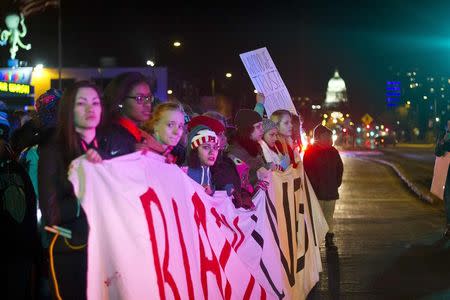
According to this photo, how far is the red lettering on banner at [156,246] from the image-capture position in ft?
12.7

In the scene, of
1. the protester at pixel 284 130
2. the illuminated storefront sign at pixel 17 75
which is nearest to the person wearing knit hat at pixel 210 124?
the protester at pixel 284 130

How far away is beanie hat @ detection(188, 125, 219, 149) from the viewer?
18.4ft

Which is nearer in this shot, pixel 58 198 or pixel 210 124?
pixel 58 198

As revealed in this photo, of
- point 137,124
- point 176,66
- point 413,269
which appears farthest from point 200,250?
point 176,66

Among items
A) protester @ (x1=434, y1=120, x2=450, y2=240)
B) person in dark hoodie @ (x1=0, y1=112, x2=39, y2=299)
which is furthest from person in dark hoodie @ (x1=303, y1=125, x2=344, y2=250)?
person in dark hoodie @ (x1=0, y1=112, x2=39, y2=299)

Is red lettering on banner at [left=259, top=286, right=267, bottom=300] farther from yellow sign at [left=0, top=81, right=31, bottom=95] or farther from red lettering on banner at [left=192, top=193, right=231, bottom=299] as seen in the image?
yellow sign at [left=0, top=81, right=31, bottom=95]

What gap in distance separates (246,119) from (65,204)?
401cm

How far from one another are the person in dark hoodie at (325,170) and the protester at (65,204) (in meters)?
7.20

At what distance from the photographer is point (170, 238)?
13.5ft

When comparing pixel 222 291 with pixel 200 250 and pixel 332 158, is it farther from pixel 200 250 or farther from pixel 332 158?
pixel 332 158

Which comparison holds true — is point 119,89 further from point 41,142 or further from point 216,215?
point 216,215

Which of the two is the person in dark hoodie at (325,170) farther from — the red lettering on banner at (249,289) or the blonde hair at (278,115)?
the red lettering on banner at (249,289)

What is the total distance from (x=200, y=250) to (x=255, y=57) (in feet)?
17.2

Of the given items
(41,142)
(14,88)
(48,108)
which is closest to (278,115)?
(48,108)
